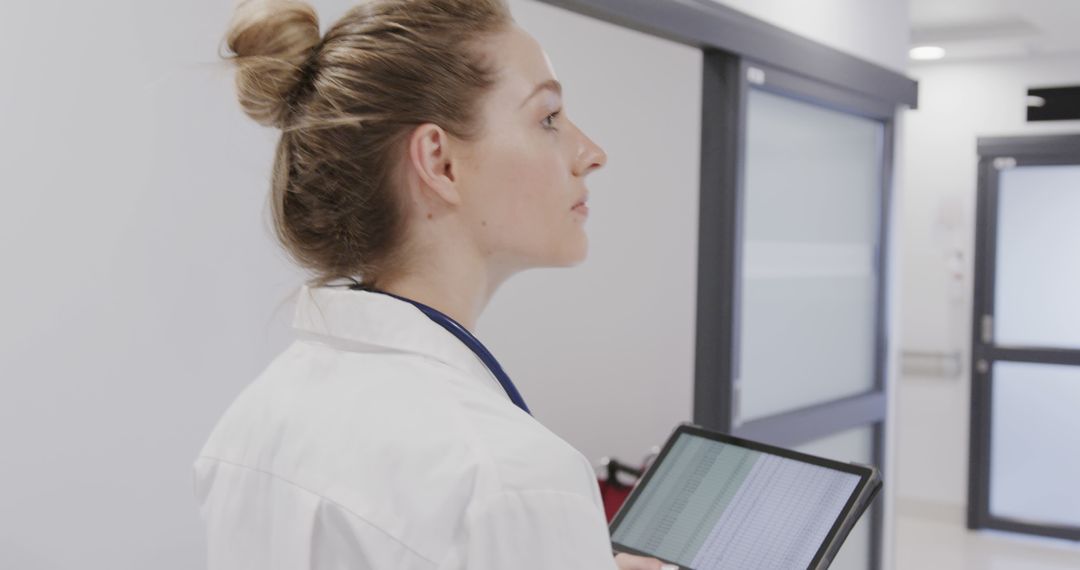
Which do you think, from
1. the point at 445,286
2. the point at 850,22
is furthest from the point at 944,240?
the point at 445,286

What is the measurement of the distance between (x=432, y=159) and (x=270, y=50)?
9.1 inches

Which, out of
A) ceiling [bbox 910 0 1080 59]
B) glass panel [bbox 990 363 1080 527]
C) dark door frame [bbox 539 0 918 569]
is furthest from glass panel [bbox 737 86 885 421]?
glass panel [bbox 990 363 1080 527]

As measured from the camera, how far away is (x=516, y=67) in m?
1.05

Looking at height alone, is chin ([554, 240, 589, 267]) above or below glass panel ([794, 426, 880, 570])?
above

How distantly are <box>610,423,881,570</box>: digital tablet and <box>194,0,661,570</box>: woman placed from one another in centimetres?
10

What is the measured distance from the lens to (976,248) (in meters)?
5.55

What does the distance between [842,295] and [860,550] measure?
899 millimetres

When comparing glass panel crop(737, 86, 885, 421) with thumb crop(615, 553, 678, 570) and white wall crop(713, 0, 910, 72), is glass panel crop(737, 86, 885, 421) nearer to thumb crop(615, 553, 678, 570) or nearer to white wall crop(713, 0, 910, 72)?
white wall crop(713, 0, 910, 72)

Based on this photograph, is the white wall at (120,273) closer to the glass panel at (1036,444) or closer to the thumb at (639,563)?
the thumb at (639,563)

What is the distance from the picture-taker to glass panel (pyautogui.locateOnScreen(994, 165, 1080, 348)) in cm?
536

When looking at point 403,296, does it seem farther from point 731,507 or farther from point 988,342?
point 988,342

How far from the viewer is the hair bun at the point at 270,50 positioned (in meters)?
1.05

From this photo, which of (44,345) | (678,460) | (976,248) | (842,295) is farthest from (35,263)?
(976,248)

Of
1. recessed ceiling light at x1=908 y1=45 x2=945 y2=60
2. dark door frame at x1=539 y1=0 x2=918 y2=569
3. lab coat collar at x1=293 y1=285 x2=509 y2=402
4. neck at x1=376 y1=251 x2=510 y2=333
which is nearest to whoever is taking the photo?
lab coat collar at x1=293 y1=285 x2=509 y2=402
